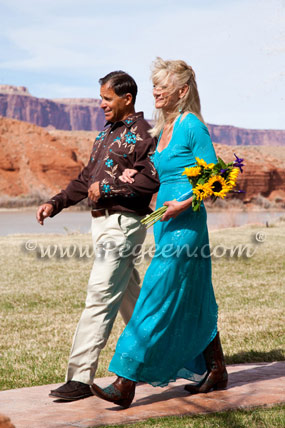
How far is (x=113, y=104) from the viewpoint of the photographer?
12.8 ft

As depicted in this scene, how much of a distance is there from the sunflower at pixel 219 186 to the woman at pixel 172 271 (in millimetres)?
116

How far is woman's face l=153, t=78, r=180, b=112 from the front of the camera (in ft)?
12.1

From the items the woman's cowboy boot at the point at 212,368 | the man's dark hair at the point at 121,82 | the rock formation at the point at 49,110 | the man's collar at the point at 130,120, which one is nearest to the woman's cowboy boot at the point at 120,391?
the woman's cowboy boot at the point at 212,368

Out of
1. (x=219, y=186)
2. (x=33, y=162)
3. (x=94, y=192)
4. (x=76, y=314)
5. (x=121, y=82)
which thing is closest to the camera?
(x=219, y=186)

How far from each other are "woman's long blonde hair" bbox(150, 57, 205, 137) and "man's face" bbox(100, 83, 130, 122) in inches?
10.1

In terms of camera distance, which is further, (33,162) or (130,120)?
(33,162)

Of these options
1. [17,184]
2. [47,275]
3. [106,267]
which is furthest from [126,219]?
[17,184]

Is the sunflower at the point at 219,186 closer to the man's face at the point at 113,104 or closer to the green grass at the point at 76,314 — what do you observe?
the man's face at the point at 113,104

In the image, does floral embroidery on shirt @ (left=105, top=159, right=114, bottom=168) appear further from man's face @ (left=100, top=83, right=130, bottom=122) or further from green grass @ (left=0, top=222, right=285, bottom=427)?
green grass @ (left=0, top=222, right=285, bottom=427)

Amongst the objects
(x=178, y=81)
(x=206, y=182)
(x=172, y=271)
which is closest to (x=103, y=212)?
(x=172, y=271)

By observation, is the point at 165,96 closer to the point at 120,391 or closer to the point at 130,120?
the point at 130,120

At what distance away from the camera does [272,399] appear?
3.79 metres

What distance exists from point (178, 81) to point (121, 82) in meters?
0.39

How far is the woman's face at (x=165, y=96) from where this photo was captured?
3684 mm
